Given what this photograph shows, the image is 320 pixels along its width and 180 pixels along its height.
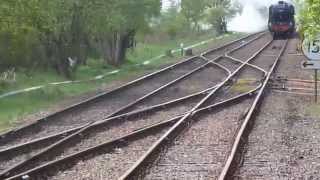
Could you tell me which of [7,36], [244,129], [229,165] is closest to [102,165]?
[229,165]

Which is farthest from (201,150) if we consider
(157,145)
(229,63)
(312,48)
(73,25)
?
(229,63)

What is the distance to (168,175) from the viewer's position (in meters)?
10.1

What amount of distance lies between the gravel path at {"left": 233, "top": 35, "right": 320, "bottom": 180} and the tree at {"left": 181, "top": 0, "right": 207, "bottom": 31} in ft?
171

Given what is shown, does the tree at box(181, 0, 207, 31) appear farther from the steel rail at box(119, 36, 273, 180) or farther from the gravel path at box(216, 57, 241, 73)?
the steel rail at box(119, 36, 273, 180)

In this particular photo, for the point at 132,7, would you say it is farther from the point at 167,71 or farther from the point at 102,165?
the point at 102,165

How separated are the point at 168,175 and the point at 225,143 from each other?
100 inches

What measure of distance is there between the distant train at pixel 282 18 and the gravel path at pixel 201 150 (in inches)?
1489

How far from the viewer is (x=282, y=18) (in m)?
52.5

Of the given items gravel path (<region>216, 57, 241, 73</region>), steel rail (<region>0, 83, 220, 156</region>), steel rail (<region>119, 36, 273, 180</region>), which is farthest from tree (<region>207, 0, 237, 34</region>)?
steel rail (<region>119, 36, 273, 180</region>)

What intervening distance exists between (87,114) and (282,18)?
38.0 metres

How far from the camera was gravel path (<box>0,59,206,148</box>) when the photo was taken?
14.2 m

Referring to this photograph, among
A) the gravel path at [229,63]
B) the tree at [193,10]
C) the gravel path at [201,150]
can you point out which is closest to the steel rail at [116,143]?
the gravel path at [201,150]

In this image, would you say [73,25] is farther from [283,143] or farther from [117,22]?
[283,143]

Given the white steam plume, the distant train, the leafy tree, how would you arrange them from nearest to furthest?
the leafy tree → the distant train → the white steam plume
